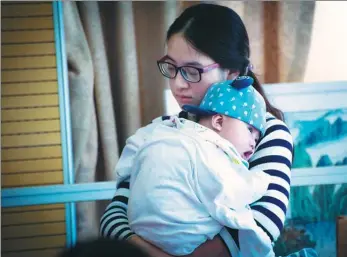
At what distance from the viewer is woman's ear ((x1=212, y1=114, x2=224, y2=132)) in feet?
3.47

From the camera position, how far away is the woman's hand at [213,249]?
989 millimetres

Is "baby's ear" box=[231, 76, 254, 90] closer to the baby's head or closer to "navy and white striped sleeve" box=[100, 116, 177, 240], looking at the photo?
the baby's head

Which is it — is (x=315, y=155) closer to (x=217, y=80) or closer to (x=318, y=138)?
(x=318, y=138)

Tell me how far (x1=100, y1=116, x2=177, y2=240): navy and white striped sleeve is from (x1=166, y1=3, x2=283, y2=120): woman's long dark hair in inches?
11.7

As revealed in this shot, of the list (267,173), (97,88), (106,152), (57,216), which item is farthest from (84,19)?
(267,173)

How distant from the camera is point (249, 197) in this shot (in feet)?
3.28

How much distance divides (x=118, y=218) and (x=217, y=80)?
32 cm

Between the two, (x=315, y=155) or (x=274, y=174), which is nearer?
(x=274, y=174)

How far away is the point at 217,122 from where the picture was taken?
106 centimetres

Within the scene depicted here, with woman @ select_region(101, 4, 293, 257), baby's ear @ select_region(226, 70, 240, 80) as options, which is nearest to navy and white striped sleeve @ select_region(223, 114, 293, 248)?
woman @ select_region(101, 4, 293, 257)

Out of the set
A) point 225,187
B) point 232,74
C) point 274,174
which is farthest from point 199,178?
point 232,74

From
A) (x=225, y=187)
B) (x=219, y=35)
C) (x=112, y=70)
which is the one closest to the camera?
(x=225, y=187)

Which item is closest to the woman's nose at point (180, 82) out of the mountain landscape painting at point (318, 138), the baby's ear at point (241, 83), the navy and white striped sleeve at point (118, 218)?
the baby's ear at point (241, 83)

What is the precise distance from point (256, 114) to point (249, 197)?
0.51 feet
